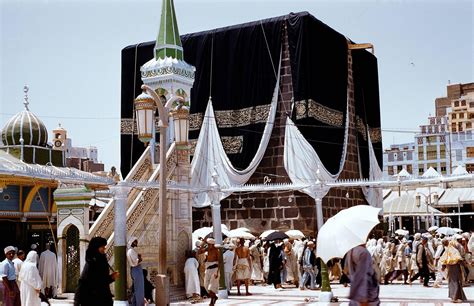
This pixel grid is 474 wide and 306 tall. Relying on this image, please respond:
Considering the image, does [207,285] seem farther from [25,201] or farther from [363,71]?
[363,71]

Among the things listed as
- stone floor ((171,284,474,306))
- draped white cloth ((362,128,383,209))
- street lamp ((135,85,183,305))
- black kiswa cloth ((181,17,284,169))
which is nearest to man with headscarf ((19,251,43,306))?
street lamp ((135,85,183,305))

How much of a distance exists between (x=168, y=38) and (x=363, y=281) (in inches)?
471

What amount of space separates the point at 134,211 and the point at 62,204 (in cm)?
145

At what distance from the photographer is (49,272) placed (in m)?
13.0

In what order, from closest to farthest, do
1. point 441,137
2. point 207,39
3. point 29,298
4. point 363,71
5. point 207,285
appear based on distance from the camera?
point 29,298 < point 207,285 < point 207,39 < point 363,71 < point 441,137

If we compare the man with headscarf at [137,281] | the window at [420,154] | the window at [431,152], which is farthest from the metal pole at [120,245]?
the window at [420,154]

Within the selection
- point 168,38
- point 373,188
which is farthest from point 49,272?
point 373,188

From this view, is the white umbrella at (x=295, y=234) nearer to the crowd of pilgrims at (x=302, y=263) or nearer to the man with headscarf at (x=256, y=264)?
the crowd of pilgrims at (x=302, y=263)

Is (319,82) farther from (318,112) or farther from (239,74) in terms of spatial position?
(239,74)

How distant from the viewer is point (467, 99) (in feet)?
209

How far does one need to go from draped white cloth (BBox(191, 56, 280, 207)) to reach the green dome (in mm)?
4551

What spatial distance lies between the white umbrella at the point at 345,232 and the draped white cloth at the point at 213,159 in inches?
474

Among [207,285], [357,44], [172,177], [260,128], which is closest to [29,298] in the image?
[207,285]

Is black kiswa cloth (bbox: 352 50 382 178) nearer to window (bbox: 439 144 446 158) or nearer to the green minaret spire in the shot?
the green minaret spire
